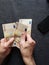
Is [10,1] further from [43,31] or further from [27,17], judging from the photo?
[43,31]

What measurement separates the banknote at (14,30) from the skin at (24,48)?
0.03 meters

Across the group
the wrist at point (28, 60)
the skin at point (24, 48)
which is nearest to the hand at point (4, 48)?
the skin at point (24, 48)

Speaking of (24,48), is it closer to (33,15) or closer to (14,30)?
(14,30)

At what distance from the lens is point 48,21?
1327 millimetres

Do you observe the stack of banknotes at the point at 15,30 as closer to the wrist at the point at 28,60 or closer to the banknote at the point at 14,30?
the banknote at the point at 14,30

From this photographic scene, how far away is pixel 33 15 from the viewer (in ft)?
4.36

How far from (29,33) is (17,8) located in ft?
0.71

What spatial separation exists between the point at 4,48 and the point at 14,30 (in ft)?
0.52

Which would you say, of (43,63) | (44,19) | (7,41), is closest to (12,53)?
(7,41)

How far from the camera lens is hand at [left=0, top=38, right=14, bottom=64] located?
1.23 metres

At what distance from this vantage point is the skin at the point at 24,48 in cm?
124

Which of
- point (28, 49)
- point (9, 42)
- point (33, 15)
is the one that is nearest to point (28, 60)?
point (28, 49)

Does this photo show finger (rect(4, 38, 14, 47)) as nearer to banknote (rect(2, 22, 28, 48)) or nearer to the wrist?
banknote (rect(2, 22, 28, 48))

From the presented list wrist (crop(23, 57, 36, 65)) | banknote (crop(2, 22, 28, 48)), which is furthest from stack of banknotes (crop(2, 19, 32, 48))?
wrist (crop(23, 57, 36, 65))
